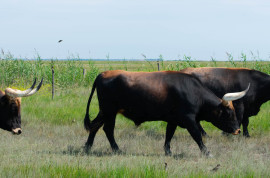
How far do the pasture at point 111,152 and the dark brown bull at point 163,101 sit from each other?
48 centimetres

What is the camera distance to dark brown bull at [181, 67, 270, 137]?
8484 mm

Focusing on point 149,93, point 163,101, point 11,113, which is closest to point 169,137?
point 163,101

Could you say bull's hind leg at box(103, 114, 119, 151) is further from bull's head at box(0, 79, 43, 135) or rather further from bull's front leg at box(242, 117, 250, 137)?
bull's front leg at box(242, 117, 250, 137)

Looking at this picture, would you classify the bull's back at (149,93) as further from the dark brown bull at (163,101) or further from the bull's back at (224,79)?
the bull's back at (224,79)

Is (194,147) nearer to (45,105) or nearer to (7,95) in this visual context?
(7,95)

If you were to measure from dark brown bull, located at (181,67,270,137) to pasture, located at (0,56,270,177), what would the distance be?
0.70 m

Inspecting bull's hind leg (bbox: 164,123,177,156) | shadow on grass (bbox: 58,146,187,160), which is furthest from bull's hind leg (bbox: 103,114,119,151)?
bull's hind leg (bbox: 164,123,177,156)

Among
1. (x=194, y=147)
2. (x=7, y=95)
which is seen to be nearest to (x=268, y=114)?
(x=194, y=147)

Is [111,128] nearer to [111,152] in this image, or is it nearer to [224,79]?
[111,152]

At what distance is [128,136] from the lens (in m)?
8.40

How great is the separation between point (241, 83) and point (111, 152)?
11.3ft

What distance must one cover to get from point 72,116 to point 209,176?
19.7 feet

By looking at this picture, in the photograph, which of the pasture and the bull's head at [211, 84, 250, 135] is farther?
the bull's head at [211, 84, 250, 135]

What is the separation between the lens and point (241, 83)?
8492mm
